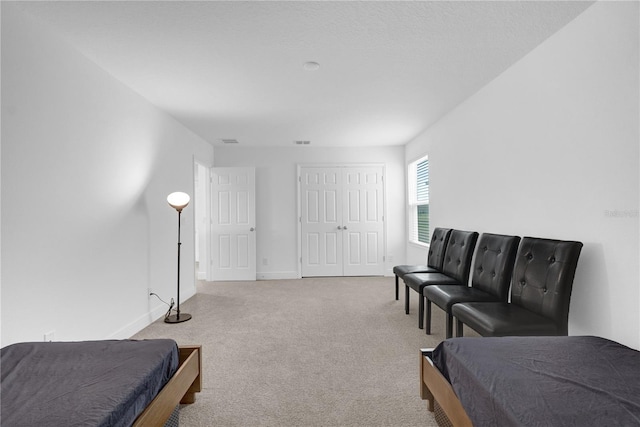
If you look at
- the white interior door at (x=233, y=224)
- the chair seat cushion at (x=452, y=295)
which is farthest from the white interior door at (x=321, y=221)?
the chair seat cushion at (x=452, y=295)

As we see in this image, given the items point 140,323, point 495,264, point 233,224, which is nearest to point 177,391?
point 140,323

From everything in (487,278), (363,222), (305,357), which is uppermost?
(363,222)

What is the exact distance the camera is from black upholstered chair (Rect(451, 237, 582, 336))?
190 centimetres

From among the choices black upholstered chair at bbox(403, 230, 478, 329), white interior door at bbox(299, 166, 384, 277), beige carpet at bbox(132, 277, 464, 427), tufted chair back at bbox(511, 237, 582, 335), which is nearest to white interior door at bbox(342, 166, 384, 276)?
white interior door at bbox(299, 166, 384, 277)

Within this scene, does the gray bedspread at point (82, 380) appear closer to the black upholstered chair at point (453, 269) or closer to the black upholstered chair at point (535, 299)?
the black upholstered chair at point (535, 299)

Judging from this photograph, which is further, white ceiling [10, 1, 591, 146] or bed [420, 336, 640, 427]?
white ceiling [10, 1, 591, 146]

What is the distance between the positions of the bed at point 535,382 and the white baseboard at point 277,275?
412 cm

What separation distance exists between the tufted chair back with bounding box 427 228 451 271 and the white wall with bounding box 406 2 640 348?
2.19 feet

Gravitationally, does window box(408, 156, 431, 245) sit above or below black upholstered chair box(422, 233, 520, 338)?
above

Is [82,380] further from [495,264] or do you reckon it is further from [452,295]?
[495,264]

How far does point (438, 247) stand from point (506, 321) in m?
1.86

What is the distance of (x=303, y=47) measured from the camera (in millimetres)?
2365

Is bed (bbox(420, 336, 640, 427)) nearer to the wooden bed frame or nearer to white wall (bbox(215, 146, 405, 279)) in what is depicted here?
the wooden bed frame

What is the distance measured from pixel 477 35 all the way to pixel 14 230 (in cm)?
312
